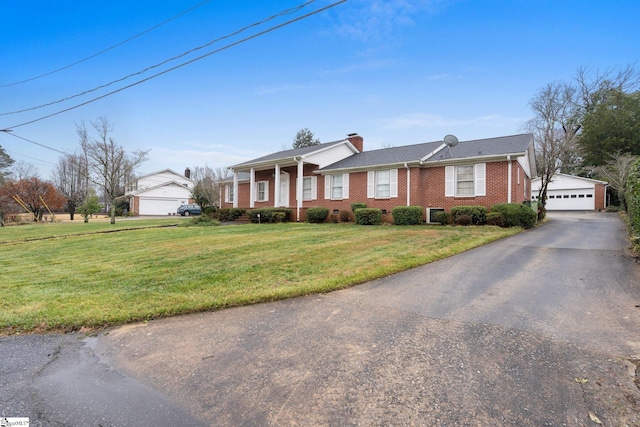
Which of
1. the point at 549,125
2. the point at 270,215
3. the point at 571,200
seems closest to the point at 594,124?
the point at 571,200

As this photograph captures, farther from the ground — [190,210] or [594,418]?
[190,210]

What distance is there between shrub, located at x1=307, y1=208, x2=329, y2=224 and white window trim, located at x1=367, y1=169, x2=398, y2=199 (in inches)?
109

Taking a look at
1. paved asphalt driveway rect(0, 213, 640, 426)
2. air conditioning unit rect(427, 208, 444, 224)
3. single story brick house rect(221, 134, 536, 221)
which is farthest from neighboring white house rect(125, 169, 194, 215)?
paved asphalt driveway rect(0, 213, 640, 426)

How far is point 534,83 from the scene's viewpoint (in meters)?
23.0

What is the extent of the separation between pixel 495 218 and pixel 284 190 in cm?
1382

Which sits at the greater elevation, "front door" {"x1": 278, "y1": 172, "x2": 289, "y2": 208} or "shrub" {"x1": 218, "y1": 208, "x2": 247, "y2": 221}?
"front door" {"x1": 278, "y1": 172, "x2": 289, "y2": 208}

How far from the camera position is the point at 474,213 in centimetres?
1346

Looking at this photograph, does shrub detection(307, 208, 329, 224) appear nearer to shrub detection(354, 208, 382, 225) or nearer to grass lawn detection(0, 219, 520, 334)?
shrub detection(354, 208, 382, 225)

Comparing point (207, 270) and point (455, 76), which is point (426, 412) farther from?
point (455, 76)

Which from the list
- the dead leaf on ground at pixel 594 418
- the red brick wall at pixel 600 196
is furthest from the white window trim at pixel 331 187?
the red brick wall at pixel 600 196

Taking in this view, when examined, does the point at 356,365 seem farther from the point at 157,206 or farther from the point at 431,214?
the point at 157,206

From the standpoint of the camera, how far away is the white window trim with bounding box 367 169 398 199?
54.6 ft

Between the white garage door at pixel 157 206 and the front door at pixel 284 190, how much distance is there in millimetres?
26774

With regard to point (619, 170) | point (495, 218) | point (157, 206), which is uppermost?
point (619, 170)
